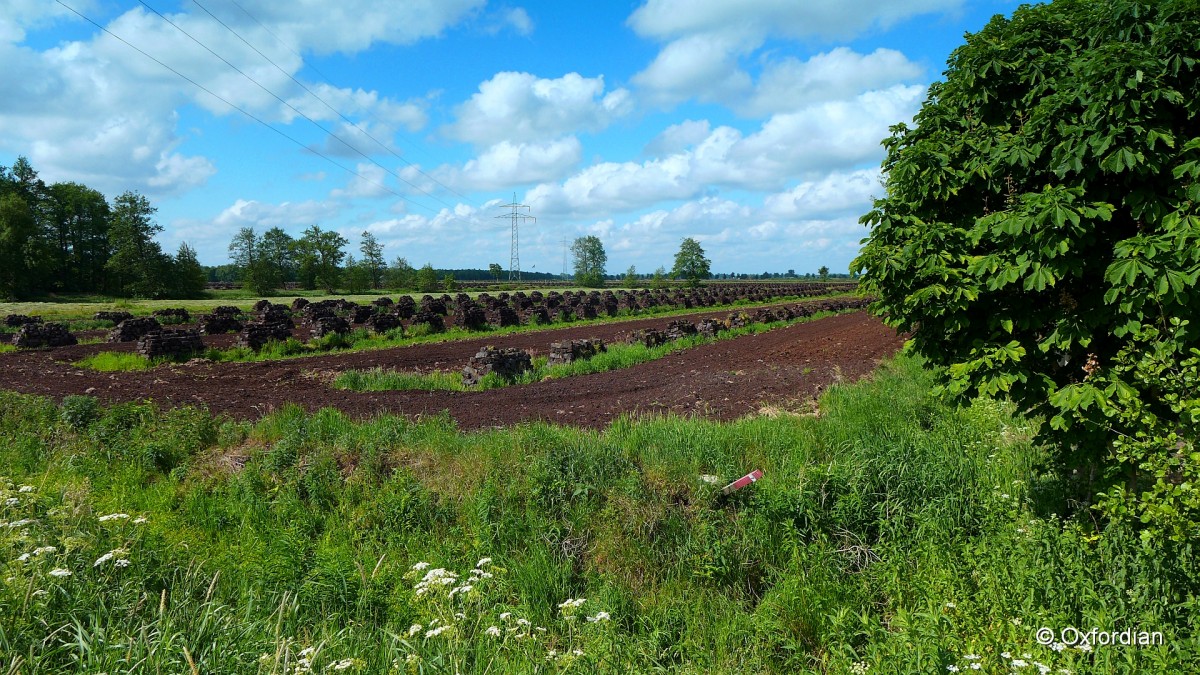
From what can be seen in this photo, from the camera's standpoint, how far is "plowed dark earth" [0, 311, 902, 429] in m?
10.8

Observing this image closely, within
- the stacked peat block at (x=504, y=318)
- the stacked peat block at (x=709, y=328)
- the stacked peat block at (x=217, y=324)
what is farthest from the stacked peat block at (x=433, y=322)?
the stacked peat block at (x=709, y=328)

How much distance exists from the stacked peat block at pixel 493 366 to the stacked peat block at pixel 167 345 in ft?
41.1

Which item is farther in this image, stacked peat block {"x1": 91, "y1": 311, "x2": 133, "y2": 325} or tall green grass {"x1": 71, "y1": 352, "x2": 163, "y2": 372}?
stacked peat block {"x1": 91, "y1": 311, "x2": 133, "y2": 325}

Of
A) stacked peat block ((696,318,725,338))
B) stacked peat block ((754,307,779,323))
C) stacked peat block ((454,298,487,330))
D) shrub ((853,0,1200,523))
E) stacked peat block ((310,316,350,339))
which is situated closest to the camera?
shrub ((853,0,1200,523))

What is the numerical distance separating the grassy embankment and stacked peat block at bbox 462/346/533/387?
6.84 meters

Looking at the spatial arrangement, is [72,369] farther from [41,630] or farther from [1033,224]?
[1033,224]

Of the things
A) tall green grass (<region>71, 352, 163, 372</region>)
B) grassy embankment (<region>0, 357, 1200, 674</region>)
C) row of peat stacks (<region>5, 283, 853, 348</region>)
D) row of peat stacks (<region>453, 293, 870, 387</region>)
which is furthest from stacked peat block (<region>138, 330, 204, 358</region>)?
grassy embankment (<region>0, 357, 1200, 674</region>)

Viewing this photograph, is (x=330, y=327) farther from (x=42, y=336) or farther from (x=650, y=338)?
(x=650, y=338)

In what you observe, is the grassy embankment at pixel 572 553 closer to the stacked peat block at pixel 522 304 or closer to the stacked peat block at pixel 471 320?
the stacked peat block at pixel 471 320

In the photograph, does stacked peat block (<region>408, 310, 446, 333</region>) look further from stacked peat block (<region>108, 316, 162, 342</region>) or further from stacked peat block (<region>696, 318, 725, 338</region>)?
stacked peat block (<region>696, 318, 725, 338</region>)

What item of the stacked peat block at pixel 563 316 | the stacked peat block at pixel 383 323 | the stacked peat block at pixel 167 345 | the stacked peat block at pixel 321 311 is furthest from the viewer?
the stacked peat block at pixel 563 316

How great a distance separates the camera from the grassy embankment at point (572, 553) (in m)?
3.76

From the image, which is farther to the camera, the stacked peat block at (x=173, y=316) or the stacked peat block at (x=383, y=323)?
the stacked peat block at (x=173, y=316)

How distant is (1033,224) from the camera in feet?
12.1
